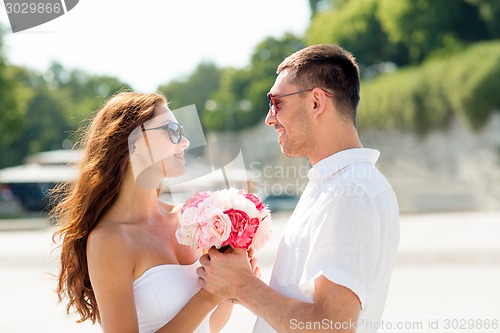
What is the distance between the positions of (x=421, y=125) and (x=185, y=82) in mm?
70093

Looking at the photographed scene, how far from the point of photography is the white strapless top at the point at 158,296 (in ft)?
11.1

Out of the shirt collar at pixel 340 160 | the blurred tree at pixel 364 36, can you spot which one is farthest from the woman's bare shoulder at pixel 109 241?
the blurred tree at pixel 364 36

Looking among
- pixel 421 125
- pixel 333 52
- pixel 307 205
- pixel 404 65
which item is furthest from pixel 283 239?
pixel 404 65

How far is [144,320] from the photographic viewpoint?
342 cm

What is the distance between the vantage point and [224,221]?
306 cm

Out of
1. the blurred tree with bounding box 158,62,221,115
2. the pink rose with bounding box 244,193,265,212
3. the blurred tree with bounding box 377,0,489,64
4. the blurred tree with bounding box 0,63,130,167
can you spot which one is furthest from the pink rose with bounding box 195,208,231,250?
the blurred tree with bounding box 158,62,221,115

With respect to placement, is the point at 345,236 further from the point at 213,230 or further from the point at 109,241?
the point at 109,241

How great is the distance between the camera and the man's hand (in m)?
2.87

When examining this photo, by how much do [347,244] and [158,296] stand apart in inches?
49.3

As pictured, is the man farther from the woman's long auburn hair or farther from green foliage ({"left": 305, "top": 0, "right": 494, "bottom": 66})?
green foliage ({"left": 305, "top": 0, "right": 494, "bottom": 66})

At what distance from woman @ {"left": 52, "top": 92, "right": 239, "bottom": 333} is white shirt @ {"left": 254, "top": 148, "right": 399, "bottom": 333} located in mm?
662

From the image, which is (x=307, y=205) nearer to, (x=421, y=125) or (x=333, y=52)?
(x=333, y=52)

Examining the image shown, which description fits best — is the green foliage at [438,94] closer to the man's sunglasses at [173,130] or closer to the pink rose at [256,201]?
the man's sunglasses at [173,130]

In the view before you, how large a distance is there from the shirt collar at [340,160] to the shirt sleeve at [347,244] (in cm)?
21
